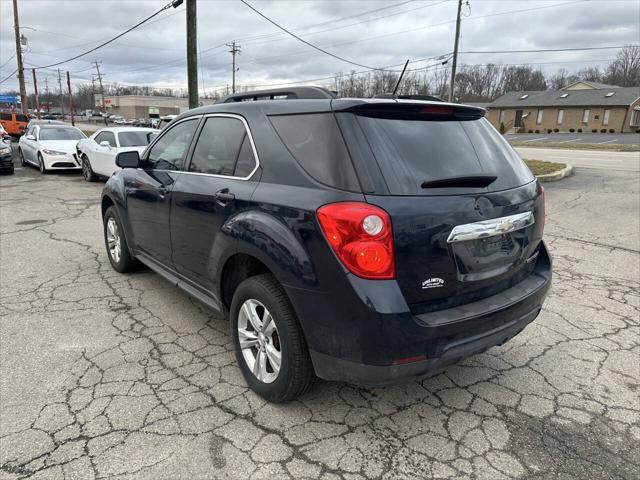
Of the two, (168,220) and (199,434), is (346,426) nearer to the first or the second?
(199,434)

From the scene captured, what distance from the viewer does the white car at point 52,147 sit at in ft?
45.1

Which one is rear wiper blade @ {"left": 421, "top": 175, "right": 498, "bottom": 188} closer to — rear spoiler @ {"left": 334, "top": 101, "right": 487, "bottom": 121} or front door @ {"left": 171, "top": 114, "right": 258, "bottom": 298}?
rear spoiler @ {"left": 334, "top": 101, "right": 487, "bottom": 121}

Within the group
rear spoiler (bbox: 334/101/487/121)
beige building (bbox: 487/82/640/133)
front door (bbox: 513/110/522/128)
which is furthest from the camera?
front door (bbox: 513/110/522/128)

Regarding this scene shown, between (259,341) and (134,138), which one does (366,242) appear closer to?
(259,341)

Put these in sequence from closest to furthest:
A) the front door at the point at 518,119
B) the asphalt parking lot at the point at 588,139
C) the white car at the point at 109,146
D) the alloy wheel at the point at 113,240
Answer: the alloy wheel at the point at 113,240, the white car at the point at 109,146, the asphalt parking lot at the point at 588,139, the front door at the point at 518,119

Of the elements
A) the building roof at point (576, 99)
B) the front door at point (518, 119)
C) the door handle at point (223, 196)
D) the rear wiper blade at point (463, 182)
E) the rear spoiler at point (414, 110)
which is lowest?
the door handle at point (223, 196)

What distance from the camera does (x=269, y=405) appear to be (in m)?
2.82

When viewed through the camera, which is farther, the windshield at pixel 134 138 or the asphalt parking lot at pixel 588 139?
the asphalt parking lot at pixel 588 139

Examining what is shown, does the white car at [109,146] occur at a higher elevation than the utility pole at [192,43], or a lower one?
lower

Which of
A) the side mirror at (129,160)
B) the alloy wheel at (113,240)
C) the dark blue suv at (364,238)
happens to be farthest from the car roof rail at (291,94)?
the alloy wheel at (113,240)

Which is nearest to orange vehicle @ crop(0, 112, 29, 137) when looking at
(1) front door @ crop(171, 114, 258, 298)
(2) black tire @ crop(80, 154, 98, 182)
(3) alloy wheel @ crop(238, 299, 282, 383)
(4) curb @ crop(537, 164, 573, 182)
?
(2) black tire @ crop(80, 154, 98, 182)

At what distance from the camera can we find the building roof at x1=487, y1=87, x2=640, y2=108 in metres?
57.3

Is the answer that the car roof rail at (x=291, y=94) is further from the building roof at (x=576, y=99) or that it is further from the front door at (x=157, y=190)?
the building roof at (x=576, y=99)

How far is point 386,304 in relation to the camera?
2.17m
